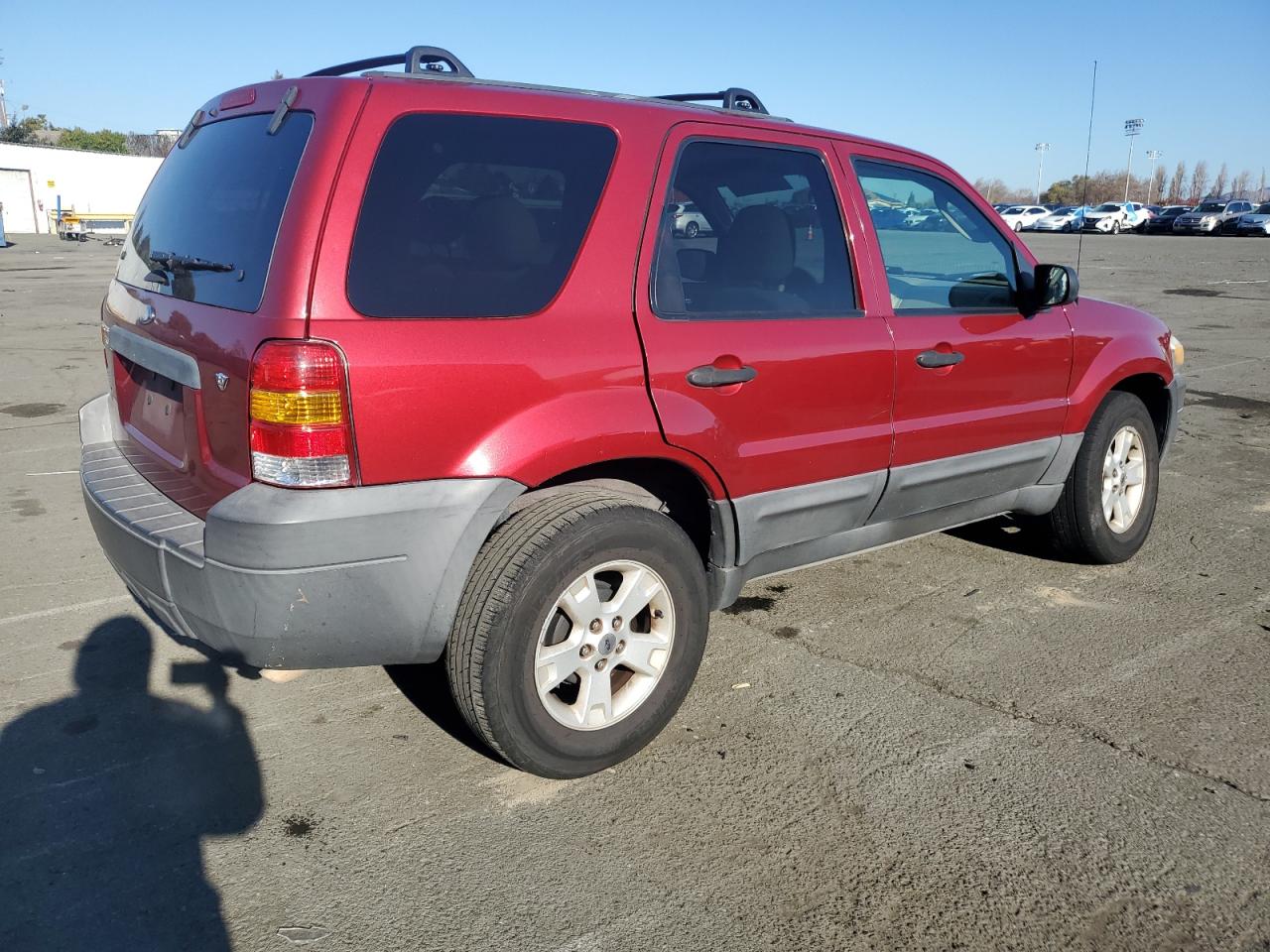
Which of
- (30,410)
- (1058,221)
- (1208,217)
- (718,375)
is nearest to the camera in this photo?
(718,375)

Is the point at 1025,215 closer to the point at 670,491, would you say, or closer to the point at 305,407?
the point at 670,491

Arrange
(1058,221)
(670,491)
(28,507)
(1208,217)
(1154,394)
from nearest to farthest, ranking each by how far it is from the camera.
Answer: (670,491), (1154,394), (28,507), (1208,217), (1058,221)

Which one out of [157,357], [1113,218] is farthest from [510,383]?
[1113,218]

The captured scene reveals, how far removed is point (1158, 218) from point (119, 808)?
58.4 m

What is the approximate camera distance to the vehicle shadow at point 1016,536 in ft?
16.0

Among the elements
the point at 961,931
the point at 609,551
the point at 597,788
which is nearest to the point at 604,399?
the point at 609,551

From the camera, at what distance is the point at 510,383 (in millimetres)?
2738

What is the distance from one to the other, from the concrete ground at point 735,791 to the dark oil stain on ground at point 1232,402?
182 inches

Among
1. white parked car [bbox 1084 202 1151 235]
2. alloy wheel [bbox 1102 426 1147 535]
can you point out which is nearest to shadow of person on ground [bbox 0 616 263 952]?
alloy wheel [bbox 1102 426 1147 535]

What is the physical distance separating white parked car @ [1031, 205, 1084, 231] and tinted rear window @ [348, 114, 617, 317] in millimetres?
53030

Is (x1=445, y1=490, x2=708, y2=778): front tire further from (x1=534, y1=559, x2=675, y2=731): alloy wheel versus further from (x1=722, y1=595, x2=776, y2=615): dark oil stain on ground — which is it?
(x1=722, y1=595, x2=776, y2=615): dark oil stain on ground

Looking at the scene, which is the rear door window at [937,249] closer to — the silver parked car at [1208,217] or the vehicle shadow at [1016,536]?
the vehicle shadow at [1016,536]

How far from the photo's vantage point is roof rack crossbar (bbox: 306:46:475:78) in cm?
314

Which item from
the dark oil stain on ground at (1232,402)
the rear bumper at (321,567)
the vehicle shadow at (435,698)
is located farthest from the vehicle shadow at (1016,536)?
the dark oil stain on ground at (1232,402)
